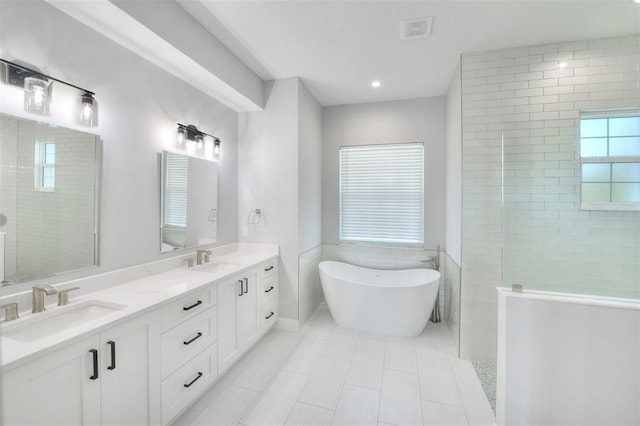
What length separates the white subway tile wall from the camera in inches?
56.6

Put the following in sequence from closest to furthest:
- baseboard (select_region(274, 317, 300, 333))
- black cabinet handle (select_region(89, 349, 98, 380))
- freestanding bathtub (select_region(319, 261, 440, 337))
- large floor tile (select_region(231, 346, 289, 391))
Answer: black cabinet handle (select_region(89, 349, 98, 380))
large floor tile (select_region(231, 346, 289, 391))
freestanding bathtub (select_region(319, 261, 440, 337))
baseboard (select_region(274, 317, 300, 333))

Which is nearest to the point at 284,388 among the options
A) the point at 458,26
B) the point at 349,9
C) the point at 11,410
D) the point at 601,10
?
the point at 11,410

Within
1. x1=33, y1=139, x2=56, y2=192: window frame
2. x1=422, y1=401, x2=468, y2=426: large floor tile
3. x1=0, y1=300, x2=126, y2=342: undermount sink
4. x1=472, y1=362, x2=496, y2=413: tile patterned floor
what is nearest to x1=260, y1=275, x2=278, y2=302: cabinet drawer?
x1=0, y1=300, x2=126, y2=342: undermount sink

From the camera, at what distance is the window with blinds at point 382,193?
352 centimetres

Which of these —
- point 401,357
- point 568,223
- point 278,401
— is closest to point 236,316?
point 278,401

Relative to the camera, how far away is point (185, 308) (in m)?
1.68

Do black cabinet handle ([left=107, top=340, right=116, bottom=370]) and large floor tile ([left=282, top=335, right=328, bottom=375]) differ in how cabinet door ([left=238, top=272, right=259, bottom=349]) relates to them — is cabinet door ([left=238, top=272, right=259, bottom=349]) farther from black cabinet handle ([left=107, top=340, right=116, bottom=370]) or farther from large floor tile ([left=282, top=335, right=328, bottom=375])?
black cabinet handle ([left=107, top=340, right=116, bottom=370])

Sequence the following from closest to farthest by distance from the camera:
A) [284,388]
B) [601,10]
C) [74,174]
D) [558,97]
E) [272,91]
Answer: [74,174] < [601,10] < [284,388] < [558,97] < [272,91]

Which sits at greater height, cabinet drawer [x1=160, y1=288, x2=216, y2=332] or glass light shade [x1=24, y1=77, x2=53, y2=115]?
glass light shade [x1=24, y1=77, x2=53, y2=115]

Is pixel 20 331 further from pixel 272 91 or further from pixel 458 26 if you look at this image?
pixel 458 26

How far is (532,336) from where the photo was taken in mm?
1430

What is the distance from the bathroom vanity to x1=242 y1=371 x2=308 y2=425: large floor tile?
391 millimetres

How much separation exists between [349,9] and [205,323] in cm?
248

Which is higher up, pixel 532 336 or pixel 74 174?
pixel 74 174
